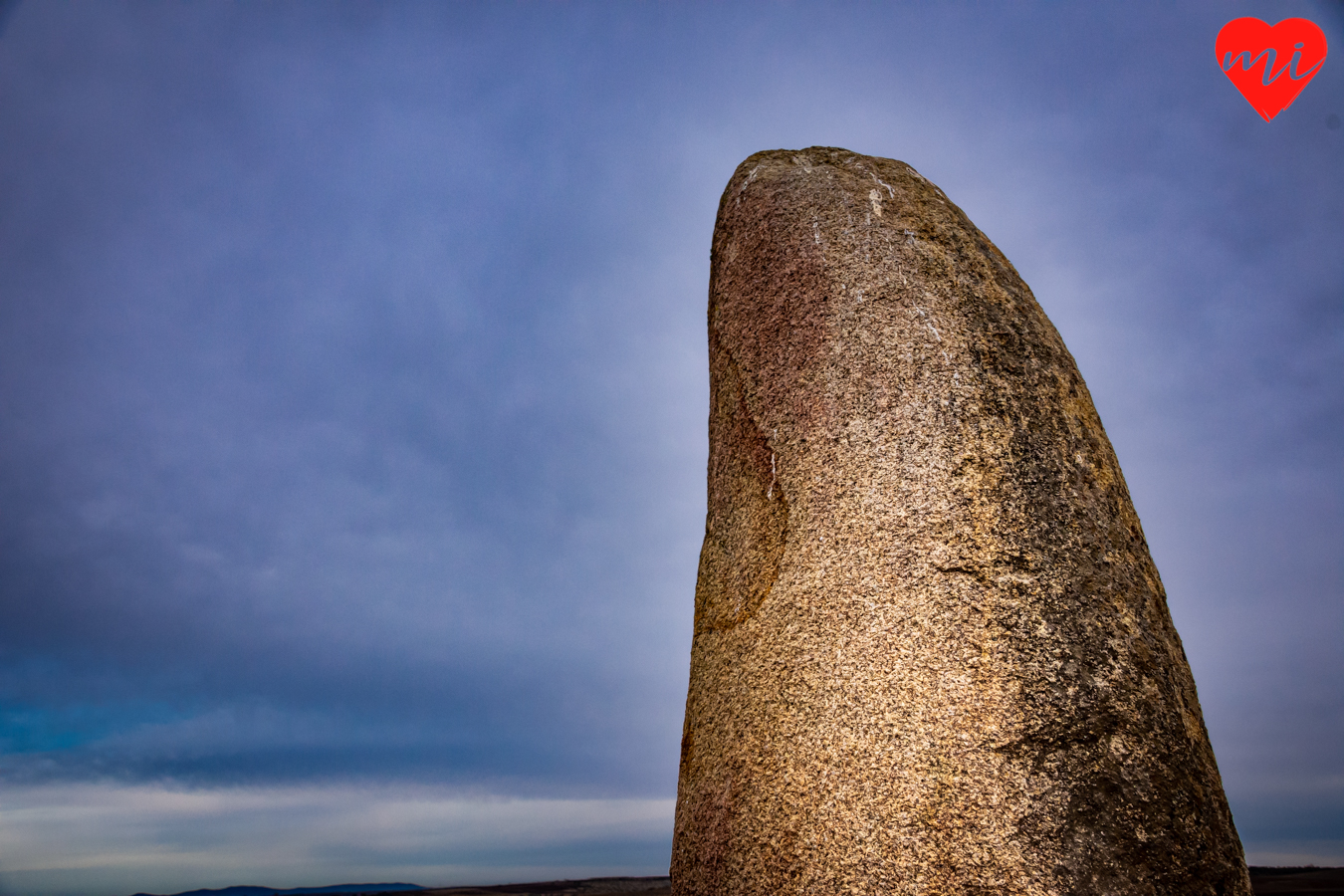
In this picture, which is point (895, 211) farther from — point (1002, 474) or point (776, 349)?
point (1002, 474)

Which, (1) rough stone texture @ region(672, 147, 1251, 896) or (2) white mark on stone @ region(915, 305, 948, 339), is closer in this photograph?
(1) rough stone texture @ region(672, 147, 1251, 896)

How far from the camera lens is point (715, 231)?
459 cm

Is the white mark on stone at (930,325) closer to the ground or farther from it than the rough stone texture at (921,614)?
farther from it

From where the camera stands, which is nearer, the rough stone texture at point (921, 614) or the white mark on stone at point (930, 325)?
the rough stone texture at point (921, 614)

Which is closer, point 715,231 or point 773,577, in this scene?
point 773,577

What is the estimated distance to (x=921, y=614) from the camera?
2859 mm

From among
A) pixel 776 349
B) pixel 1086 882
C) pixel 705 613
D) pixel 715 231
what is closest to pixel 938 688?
pixel 1086 882

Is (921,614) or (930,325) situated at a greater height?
(930,325)

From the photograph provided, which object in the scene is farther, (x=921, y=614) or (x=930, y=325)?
(x=930, y=325)

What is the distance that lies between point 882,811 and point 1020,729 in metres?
0.47

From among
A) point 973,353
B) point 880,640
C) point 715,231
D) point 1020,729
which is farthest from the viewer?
point 715,231

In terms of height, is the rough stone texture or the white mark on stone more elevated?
the white mark on stone

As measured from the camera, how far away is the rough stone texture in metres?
2.58

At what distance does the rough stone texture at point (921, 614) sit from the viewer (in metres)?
2.58
